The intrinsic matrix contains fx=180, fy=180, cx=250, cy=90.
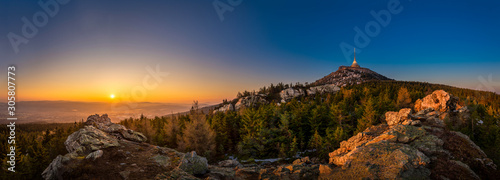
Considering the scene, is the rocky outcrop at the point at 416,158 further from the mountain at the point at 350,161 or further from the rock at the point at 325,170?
the rock at the point at 325,170

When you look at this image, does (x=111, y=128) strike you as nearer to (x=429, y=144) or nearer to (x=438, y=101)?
(x=429, y=144)

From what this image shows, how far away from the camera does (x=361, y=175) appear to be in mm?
12922

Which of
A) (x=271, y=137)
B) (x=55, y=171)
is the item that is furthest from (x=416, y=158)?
(x=55, y=171)

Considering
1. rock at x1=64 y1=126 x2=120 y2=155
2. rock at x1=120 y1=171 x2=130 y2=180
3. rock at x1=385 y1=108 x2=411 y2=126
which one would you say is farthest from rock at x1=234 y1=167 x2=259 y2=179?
rock at x1=385 y1=108 x2=411 y2=126

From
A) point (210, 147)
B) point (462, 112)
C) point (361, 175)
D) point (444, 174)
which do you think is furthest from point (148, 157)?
point (462, 112)

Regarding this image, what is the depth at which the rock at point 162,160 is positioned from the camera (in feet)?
67.1

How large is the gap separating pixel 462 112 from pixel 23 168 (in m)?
79.5

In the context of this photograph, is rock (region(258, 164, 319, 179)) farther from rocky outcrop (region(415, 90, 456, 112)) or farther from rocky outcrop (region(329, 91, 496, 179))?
rocky outcrop (region(415, 90, 456, 112))

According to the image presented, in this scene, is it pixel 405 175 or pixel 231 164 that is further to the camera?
pixel 231 164

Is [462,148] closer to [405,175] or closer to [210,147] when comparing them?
[405,175]

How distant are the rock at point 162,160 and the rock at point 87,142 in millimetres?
6206

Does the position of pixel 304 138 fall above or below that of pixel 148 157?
below

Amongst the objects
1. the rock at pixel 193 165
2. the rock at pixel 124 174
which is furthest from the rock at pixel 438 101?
the rock at pixel 124 174

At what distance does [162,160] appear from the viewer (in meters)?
21.2
